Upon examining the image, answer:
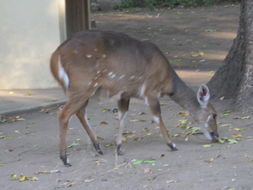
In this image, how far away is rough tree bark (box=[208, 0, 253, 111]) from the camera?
8727mm

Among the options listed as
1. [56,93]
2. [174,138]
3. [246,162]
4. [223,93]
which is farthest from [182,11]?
[246,162]

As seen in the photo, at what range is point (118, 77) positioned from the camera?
7.28m

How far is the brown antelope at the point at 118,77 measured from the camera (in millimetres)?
7051

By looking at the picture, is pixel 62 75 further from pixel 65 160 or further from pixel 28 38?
pixel 28 38

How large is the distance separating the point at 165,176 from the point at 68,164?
4.29ft

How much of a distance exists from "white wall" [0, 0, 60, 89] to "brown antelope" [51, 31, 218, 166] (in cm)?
439

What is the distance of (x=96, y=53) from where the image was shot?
7117 millimetres

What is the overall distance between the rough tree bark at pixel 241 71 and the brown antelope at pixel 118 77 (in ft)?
4.16

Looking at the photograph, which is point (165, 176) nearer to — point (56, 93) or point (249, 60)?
point (249, 60)

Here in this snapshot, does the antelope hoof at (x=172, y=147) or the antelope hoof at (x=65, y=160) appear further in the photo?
the antelope hoof at (x=172, y=147)

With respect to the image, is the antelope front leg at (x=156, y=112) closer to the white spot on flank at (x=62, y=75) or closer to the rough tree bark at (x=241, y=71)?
the white spot on flank at (x=62, y=75)

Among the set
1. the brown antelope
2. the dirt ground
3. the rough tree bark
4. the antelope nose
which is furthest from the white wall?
the antelope nose

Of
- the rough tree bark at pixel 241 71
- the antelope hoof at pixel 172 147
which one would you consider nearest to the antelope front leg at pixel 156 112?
the antelope hoof at pixel 172 147

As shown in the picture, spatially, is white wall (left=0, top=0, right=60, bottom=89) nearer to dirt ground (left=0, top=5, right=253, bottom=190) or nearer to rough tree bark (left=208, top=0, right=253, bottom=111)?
dirt ground (left=0, top=5, right=253, bottom=190)
